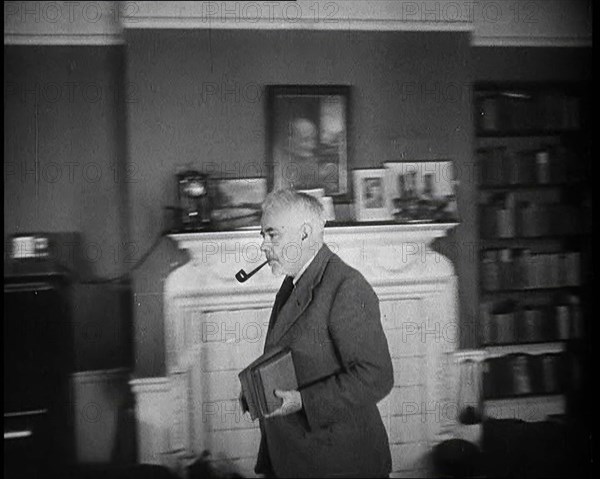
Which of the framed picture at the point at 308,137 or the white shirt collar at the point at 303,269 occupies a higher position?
the framed picture at the point at 308,137

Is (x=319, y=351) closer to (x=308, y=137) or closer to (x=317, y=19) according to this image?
(x=308, y=137)

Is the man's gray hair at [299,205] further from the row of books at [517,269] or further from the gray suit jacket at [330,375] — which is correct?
the row of books at [517,269]

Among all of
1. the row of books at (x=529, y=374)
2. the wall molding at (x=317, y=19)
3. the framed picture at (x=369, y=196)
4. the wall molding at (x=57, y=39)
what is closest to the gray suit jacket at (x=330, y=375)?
the framed picture at (x=369, y=196)

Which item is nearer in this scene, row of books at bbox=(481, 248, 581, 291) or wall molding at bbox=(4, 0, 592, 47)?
wall molding at bbox=(4, 0, 592, 47)

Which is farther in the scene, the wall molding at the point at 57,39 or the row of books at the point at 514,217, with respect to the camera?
the row of books at the point at 514,217

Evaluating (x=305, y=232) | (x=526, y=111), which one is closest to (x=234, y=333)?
(x=305, y=232)

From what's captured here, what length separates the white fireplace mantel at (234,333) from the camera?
142 cm

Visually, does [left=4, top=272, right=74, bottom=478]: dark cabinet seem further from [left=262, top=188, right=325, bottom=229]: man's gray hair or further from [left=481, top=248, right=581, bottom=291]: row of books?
[left=481, top=248, right=581, bottom=291]: row of books

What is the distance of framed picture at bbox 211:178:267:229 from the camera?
1.42 m

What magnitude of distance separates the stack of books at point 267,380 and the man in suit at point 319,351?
0.01 metres

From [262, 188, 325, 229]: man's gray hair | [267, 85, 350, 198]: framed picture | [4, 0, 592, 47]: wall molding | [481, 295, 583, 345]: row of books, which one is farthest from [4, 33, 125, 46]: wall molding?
[481, 295, 583, 345]: row of books

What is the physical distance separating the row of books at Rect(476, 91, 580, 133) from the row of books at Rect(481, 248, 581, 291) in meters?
0.27

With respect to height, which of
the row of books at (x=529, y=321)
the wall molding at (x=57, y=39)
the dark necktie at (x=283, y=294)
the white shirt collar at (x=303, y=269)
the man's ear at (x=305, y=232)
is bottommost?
the row of books at (x=529, y=321)

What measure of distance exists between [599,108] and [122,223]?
1.06m
